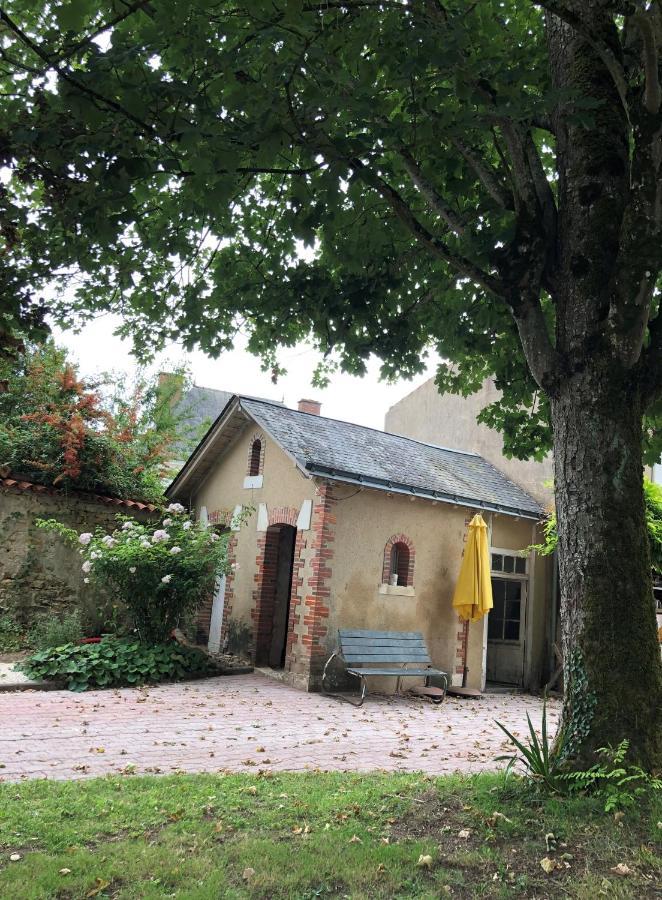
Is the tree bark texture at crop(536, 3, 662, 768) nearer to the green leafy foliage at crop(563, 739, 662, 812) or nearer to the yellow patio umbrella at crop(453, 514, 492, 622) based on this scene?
the green leafy foliage at crop(563, 739, 662, 812)

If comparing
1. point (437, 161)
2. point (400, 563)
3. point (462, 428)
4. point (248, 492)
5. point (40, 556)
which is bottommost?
point (40, 556)

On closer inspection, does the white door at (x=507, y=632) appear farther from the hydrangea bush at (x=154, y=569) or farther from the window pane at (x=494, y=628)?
the hydrangea bush at (x=154, y=569)

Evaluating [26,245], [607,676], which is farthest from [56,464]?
[607,676]

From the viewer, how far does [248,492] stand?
529 inches

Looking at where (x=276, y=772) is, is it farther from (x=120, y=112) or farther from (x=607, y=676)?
(x=120, y=112)

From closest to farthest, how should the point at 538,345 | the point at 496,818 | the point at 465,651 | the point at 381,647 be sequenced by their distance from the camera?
the point at 496,818
the point at 538,345
the point at 381,647
the point at 465,651

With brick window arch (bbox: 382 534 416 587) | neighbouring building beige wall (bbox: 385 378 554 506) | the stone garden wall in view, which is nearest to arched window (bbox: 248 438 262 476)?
the stone garden wall

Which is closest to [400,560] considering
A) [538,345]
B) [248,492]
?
[248,492]

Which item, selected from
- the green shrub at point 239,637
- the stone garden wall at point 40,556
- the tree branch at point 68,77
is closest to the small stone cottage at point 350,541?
the green shrub at point 239,637

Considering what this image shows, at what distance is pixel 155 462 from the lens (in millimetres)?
14586

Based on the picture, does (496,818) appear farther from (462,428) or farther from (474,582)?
(462,428)

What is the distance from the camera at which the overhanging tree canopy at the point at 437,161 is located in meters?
3.81

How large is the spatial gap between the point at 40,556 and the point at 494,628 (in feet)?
30.8

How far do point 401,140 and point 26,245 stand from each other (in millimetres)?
2893
